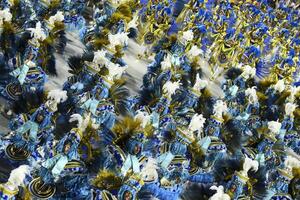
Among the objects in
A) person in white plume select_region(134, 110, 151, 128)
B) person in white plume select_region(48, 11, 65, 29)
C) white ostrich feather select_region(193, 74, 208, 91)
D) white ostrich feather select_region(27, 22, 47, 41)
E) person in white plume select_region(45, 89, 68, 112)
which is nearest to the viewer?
person in white plume select_region(45, 89, 68, 112)

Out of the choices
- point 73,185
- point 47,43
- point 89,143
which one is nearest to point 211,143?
point 89,143

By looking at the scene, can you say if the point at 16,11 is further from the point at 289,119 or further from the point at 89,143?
the point at 289,119

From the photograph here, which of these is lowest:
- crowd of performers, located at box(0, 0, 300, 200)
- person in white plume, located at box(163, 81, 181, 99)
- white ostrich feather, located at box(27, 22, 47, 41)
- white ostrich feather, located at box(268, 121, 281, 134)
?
crowd of performers, located at box(0, 0, 300, 200)

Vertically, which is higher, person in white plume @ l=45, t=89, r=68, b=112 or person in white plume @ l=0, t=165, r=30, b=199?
person in white plume @ l=45, t=89, r=68, b=112

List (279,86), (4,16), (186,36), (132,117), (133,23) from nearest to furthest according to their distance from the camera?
(132,117) < (4,16) < (186,36) < (133,23) < (279,86)

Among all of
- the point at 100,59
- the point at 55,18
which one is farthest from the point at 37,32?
the point at 55,18

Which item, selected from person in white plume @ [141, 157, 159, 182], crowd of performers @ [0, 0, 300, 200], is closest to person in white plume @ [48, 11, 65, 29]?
crowd of performers @ [0, 0, 300, 200]

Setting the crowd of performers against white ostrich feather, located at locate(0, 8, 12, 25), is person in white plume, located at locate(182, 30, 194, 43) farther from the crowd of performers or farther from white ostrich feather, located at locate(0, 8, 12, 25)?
white ostrich feather, located at locate(0, 8, 12, 25)

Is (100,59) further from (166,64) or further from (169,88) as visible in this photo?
(166,64)
